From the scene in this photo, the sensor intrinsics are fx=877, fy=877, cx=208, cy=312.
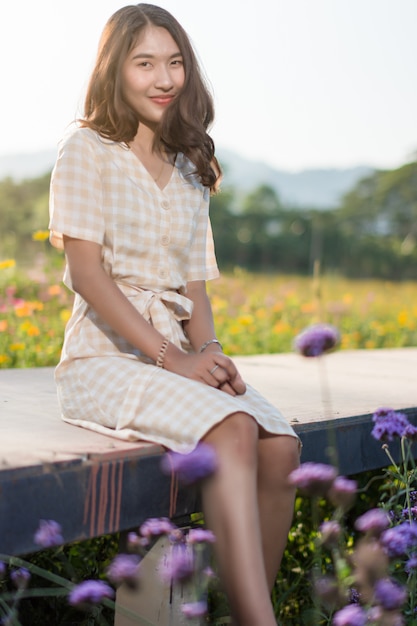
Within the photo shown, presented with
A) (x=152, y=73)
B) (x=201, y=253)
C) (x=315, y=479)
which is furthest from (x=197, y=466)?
(x=152, y=73)

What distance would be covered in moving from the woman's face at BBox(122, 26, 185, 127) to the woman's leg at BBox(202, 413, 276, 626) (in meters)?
0.88

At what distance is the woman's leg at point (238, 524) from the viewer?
1.45 meters

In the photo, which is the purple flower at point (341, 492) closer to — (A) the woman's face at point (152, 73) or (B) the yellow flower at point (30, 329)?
(A) the woman's face at point (152, 73)

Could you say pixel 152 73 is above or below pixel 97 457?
above

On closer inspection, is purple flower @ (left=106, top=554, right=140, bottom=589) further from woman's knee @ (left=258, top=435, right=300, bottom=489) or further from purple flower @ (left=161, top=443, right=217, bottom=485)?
woman's knee @ (left=258, top=435, right=300, bottom=489)

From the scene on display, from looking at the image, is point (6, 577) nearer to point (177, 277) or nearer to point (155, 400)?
point (155, 400)

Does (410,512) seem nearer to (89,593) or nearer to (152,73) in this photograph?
(89,593)

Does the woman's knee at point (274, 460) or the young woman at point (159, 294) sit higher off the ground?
the young woman at point (159, 294)

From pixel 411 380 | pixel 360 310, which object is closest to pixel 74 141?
pixel 411 380

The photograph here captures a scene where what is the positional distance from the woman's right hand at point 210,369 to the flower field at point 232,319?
1837 millimetres

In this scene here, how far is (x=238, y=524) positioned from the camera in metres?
1.49

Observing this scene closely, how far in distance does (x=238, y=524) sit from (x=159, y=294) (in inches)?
26.6

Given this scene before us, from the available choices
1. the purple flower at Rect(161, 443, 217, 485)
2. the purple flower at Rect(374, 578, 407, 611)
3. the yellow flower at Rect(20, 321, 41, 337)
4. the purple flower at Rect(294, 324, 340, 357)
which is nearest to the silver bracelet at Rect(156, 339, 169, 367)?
the purple flower at Rect(294, 324, 340, 357)

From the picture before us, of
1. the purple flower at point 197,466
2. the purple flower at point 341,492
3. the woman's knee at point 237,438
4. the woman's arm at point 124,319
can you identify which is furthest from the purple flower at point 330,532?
the woman's arm at point 124,319
